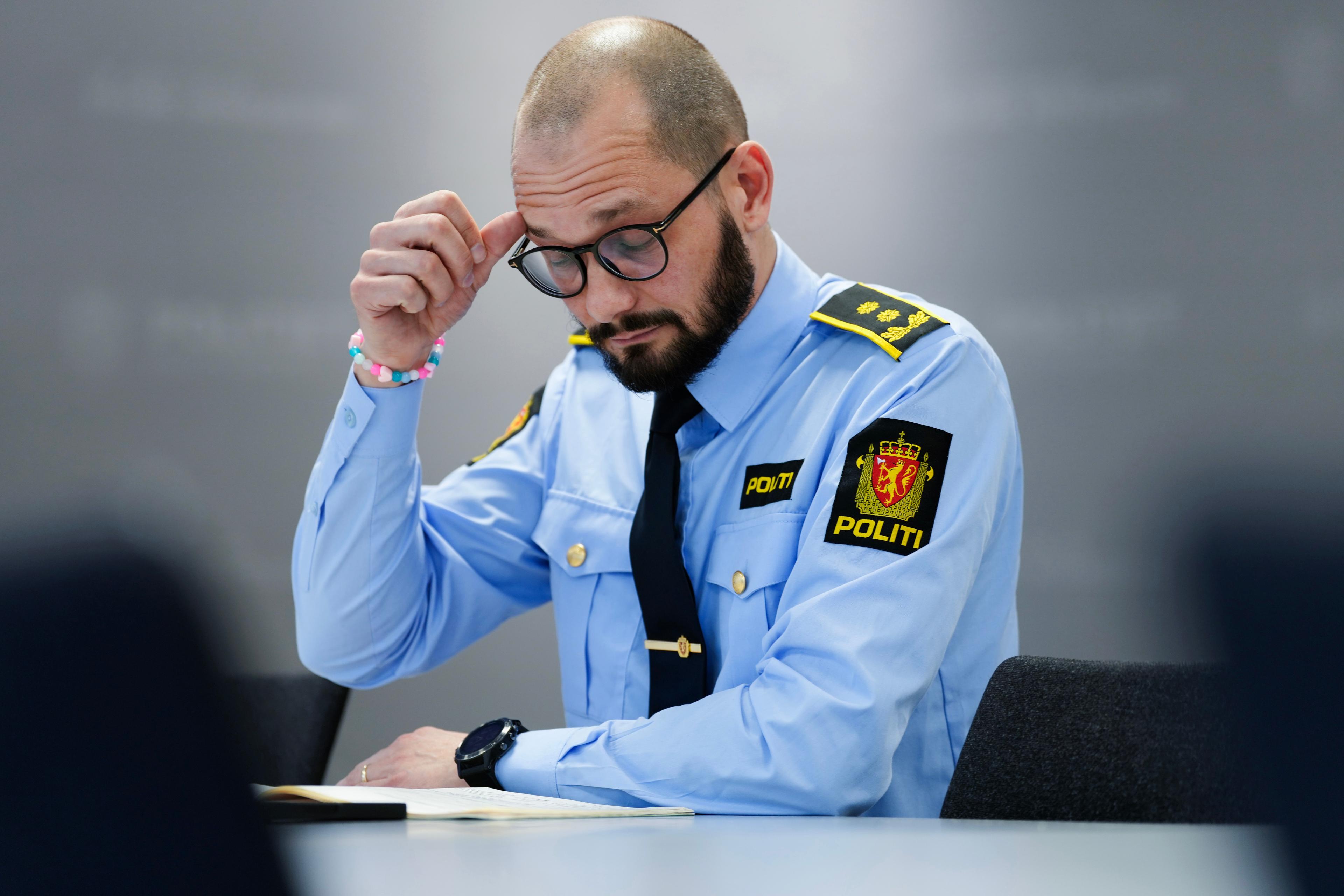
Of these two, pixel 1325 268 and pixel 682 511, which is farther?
pixel 1325 268

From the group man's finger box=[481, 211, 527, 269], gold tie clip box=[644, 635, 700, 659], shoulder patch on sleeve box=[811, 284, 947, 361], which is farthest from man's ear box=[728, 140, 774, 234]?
gold tie clip box=[644, 635, 700, 659]

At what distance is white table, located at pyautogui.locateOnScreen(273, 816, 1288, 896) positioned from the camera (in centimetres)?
48

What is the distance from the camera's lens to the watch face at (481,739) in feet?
3.62

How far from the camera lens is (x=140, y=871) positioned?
16 centimetres

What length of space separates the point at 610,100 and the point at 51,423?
199 centimetres

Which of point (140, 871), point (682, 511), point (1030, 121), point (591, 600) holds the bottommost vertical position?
point (591, 600)

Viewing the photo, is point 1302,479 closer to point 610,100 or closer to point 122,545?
point 122,545

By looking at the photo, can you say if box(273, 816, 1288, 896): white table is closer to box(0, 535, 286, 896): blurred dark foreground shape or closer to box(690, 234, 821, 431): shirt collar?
box(0, 535, 286, 896): blurred dark foreground shape

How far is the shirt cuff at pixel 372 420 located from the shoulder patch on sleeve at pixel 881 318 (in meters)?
0.53

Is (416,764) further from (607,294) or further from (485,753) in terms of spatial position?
(607,294)

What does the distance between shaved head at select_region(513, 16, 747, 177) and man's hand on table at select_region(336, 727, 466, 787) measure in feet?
2.30

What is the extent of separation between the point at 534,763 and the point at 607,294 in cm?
54

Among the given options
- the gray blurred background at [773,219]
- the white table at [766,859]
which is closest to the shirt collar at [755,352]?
the white table at [766,859]

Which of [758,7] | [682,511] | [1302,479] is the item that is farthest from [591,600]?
[758,7]
